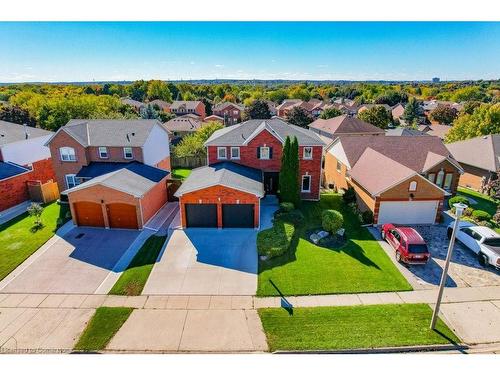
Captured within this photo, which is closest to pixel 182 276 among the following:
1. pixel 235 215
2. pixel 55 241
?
pixel 235 215

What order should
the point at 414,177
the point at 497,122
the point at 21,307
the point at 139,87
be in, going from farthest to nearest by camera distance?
1. the point at 139,87
2. the point at 497,122
3. the point at 414,177
4. the point at 21,307

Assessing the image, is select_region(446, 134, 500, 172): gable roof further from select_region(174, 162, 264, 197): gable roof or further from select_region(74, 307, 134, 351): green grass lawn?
select_region(74, 307, 134, 351): green grass lawn

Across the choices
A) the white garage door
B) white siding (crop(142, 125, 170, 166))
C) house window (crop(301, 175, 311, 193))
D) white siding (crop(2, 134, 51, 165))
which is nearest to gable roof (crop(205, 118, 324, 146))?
house window (crop(301, 175, 311, 193))

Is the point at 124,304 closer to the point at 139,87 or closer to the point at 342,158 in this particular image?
the point at 342,158

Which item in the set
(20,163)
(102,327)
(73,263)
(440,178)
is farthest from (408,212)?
(20,163)

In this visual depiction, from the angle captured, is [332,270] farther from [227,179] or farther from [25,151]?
[25,151]

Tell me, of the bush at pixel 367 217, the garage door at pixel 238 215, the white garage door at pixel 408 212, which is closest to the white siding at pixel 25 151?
the garage door at pixel 238 215

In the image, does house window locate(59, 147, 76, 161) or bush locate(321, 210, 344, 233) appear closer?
bush locate(321, 210, 344, 233)
